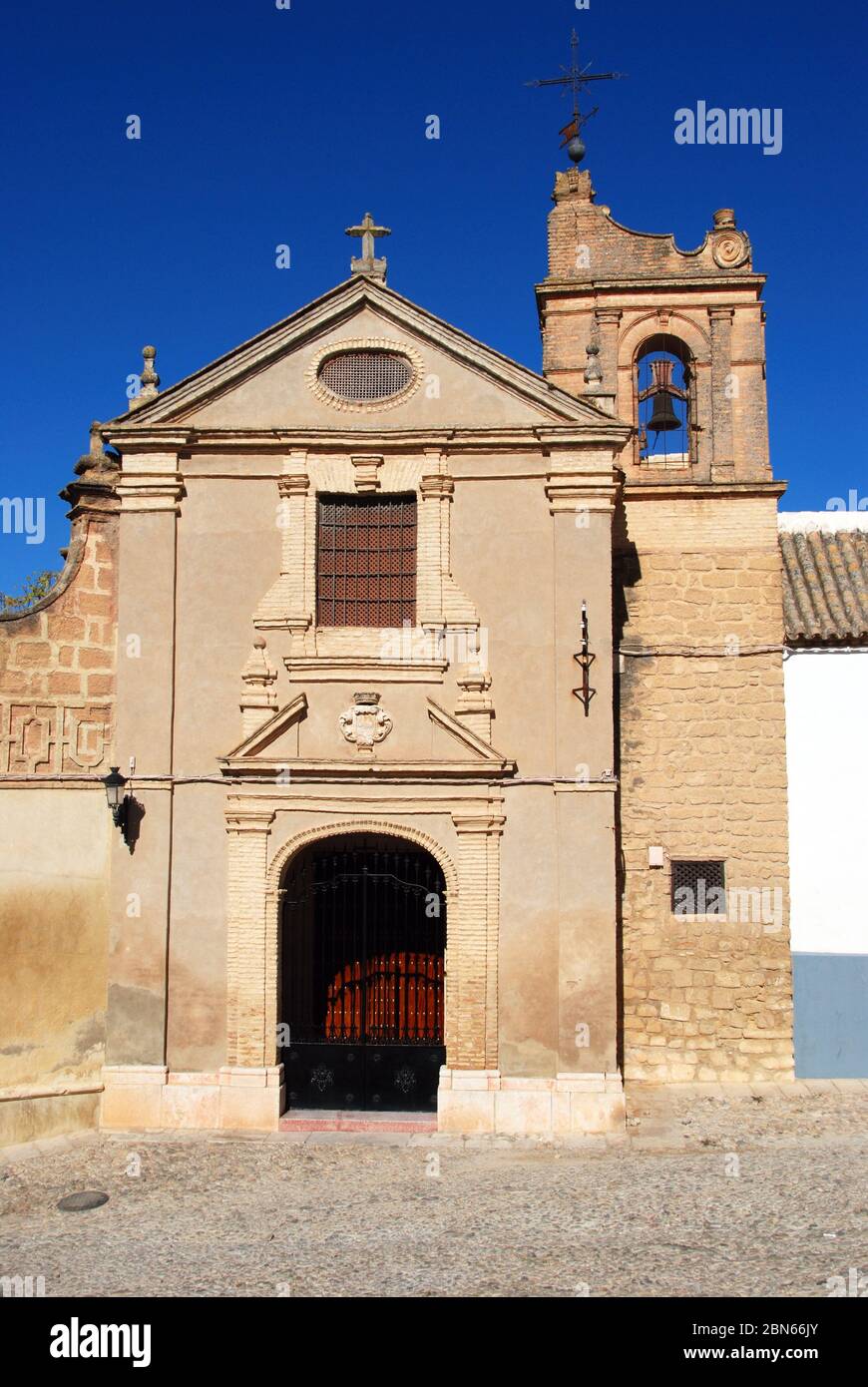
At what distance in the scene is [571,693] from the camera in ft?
44.1

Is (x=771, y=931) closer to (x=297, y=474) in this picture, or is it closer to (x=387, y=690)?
(x=387, y=690)

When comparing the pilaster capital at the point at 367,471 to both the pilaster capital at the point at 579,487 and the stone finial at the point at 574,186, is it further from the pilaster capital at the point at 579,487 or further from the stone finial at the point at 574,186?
the stone finial at the point at 574,186

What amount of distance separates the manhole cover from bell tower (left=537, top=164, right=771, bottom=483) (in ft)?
36.0

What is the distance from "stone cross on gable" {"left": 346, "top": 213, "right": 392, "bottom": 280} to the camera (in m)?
14.3

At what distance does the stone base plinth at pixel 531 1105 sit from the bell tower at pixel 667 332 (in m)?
8.13

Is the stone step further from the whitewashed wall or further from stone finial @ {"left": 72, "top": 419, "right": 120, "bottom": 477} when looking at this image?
stone finial @ {"left": 72, "top": 419, "right": 120, "bottom": 477}

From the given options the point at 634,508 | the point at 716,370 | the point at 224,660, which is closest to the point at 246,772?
the point at 224,660

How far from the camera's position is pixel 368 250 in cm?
1439

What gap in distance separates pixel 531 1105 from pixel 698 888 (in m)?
4.03

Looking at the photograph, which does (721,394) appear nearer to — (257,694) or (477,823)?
(477,823)

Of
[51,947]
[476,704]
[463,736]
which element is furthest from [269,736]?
[51,947]

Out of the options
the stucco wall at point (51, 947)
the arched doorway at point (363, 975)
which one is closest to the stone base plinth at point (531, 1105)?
the arched doorway at point (363, 975)

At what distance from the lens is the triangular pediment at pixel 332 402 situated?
13945 millimetres

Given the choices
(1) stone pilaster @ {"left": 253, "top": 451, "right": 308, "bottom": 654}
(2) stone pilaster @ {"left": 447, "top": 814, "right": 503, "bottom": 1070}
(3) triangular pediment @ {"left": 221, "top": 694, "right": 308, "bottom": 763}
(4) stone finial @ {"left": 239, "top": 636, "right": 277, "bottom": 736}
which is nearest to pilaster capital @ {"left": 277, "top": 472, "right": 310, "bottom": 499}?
(1) stone pilaster @ {"left": 253, "top": 451, "right": 308, "bottom": 654}
